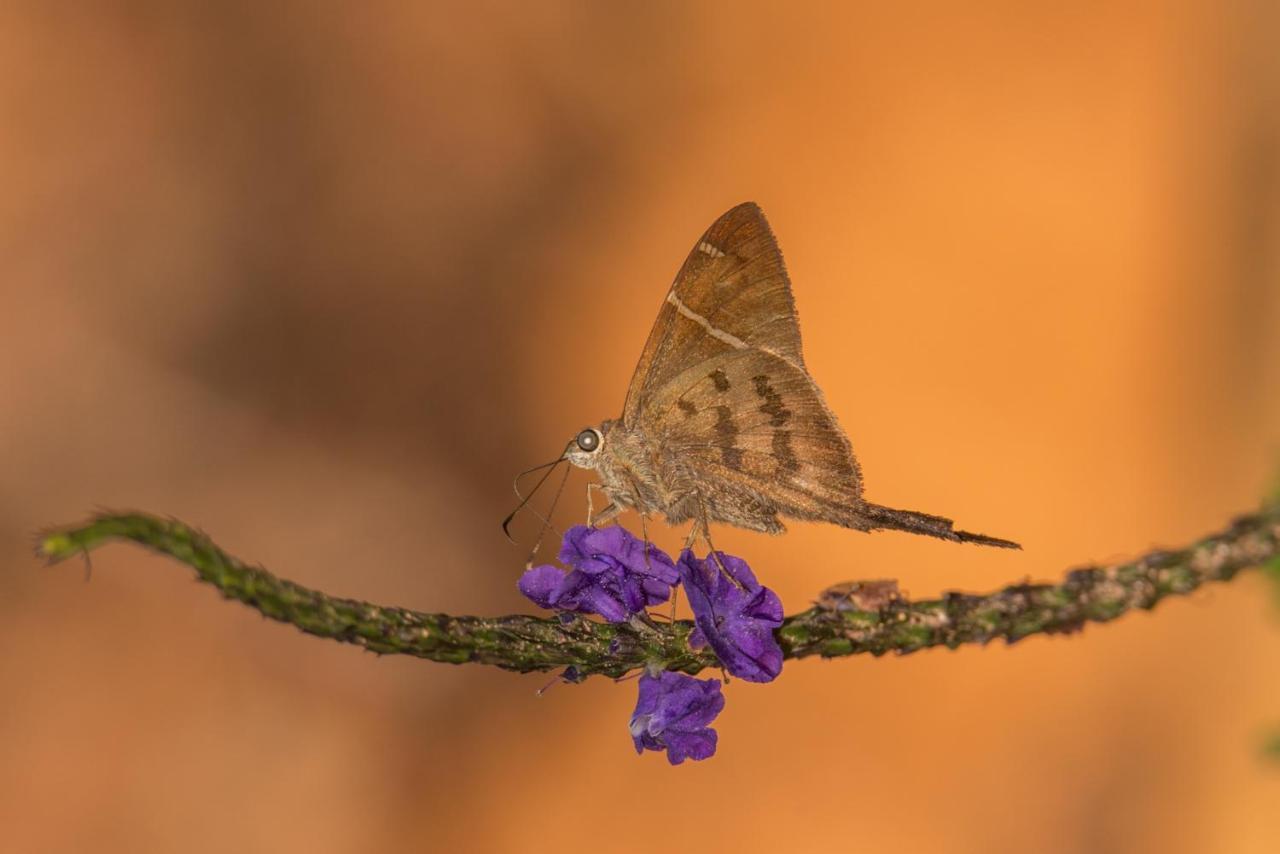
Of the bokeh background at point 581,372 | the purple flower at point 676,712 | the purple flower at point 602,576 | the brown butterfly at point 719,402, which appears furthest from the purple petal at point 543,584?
the bokeh background at point 581,372

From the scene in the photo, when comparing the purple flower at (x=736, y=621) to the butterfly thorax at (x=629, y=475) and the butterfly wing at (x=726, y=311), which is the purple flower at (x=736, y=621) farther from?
the butterfly wing at (x=726, y=311)

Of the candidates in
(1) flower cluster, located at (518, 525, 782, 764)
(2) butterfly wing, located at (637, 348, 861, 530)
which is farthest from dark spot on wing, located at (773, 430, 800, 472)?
(1) flower cluster, located at (518, 525, 782, 764)

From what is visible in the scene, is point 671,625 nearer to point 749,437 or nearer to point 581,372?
point 749,437

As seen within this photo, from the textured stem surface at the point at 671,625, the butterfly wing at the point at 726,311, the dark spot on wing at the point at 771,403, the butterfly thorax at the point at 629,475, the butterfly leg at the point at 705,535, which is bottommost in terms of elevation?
the textured stem surface at the point at 671,625

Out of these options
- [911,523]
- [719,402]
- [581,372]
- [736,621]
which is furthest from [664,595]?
[581,372]

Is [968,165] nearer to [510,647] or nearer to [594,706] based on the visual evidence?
[594,706]

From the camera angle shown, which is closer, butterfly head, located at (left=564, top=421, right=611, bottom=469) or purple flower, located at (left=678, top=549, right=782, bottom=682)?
purple flower, located at (left=678, top=549, right=782, bottom=682)

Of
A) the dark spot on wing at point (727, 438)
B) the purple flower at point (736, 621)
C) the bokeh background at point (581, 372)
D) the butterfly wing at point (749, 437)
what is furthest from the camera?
the bokeh background at point (581, 372)

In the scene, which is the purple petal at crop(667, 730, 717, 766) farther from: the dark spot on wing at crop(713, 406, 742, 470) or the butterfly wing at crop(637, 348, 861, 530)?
the dark spot on wing at crop(713, 406, 742, 470)
